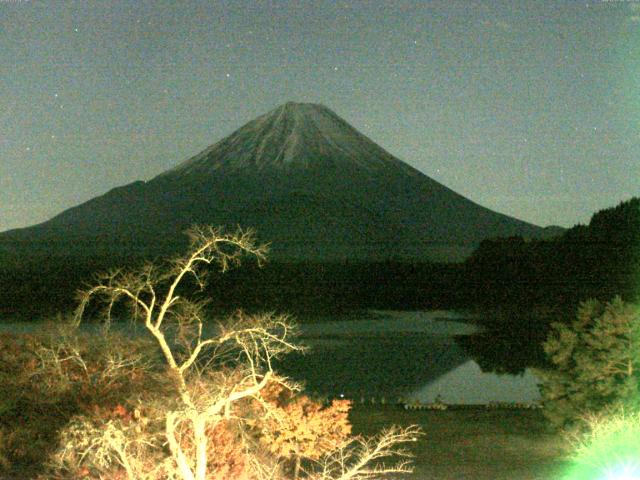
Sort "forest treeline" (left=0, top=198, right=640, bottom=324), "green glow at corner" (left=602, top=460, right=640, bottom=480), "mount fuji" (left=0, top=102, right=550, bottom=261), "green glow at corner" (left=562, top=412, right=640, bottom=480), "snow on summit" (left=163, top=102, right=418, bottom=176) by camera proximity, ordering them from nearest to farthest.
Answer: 1. "green glow at corner" (left=602, top=460, right=640, bottom=480)
2. "green glow at corner" (left=562, top=412, right=640, bottom=480)
3. "forest treeline" (left=0, top=198, right=640, bottom=324)
4. "mount fuji" (left=0, top=102, right=550, bottom=261)
5. "snow on summit" (left=163, top=102, right=418, bottom=176)

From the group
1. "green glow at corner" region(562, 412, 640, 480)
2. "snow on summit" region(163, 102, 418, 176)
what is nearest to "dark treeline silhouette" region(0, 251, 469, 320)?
"snow on summit" region(163, 102, 418, 176)

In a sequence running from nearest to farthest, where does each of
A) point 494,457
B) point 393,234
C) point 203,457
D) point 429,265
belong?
point 203,457 → point 494,457 → point 429,265 → point 393,234

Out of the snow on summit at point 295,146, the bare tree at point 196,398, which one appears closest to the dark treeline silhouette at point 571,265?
the bare tree at point 196,398

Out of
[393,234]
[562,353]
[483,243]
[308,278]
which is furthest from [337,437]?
[393,234]

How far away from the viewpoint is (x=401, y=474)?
1030 centimetres

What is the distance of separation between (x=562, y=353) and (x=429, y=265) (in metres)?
60.5

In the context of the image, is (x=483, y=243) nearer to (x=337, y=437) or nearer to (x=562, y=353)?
(x=562, y=353)

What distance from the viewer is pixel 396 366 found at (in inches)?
1138

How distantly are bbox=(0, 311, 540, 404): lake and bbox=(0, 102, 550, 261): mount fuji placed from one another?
1544 inches

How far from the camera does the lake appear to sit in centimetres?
2186

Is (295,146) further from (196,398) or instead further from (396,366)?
(196,398)

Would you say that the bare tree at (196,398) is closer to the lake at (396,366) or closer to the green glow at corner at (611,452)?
the green glow at corner at (611,452)

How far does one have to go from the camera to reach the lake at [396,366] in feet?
71.7

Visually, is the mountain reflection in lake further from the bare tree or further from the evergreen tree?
the bare tree
